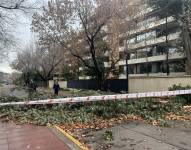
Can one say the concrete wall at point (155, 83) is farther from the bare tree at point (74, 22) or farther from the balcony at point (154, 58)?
the balcony at point (154, 58)

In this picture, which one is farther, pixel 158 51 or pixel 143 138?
pixel 158 51

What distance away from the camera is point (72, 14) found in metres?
35.1

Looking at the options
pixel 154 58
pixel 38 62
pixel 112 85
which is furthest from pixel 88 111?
pixel 38 62

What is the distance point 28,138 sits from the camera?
1098 cm

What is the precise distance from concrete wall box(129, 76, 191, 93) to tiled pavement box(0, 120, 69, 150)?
52.7 ft

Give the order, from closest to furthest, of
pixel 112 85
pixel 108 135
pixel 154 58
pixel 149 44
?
pixel 108 135 < pixel 112 85 < pixel 149 44 < pixel 154 58

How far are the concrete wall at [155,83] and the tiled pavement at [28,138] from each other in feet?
52.7

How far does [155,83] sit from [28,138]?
21329 millimetres

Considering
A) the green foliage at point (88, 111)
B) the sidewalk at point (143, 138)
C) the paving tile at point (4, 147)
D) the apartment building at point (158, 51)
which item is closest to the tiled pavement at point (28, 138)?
the paving tile at point (4, 147)

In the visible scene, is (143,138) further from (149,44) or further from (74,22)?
(149,44)

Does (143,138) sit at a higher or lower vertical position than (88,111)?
lower

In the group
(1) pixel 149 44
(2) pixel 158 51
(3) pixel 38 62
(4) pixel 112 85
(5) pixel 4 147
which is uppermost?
(1) pixel 149 44

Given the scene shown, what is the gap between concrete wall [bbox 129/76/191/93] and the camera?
27.0 meters

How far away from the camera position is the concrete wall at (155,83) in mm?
27016
